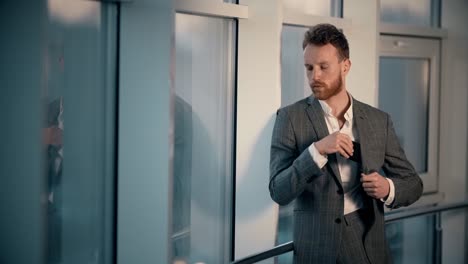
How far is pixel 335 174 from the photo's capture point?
2.46 meters

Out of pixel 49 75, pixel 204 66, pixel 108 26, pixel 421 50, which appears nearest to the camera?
pixel 49 75

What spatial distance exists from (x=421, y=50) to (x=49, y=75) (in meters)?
3.05

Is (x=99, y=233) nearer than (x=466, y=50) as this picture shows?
Yes

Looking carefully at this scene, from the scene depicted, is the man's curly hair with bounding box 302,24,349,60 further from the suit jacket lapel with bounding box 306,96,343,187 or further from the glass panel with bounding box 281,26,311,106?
the glass panel with bounding box 281,26,311,106

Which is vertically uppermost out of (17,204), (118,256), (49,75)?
(49,75)

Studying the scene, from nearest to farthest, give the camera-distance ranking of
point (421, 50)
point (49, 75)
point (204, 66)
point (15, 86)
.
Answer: point (15, 86), point (49, 75), point (204, 66), point (421, 50)

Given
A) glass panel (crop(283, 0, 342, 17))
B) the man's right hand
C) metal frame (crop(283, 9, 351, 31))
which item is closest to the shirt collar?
the man's right hand

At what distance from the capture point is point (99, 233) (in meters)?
2.74

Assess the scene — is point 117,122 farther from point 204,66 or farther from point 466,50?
point 466,50

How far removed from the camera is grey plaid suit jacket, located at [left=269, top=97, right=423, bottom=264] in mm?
2459

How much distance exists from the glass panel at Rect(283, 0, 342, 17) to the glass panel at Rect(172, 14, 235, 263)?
21.5 inches

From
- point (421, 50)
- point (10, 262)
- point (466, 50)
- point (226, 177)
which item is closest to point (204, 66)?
point (226, 177)

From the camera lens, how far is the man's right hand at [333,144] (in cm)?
229

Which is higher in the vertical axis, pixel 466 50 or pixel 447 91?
pixel 466 50
